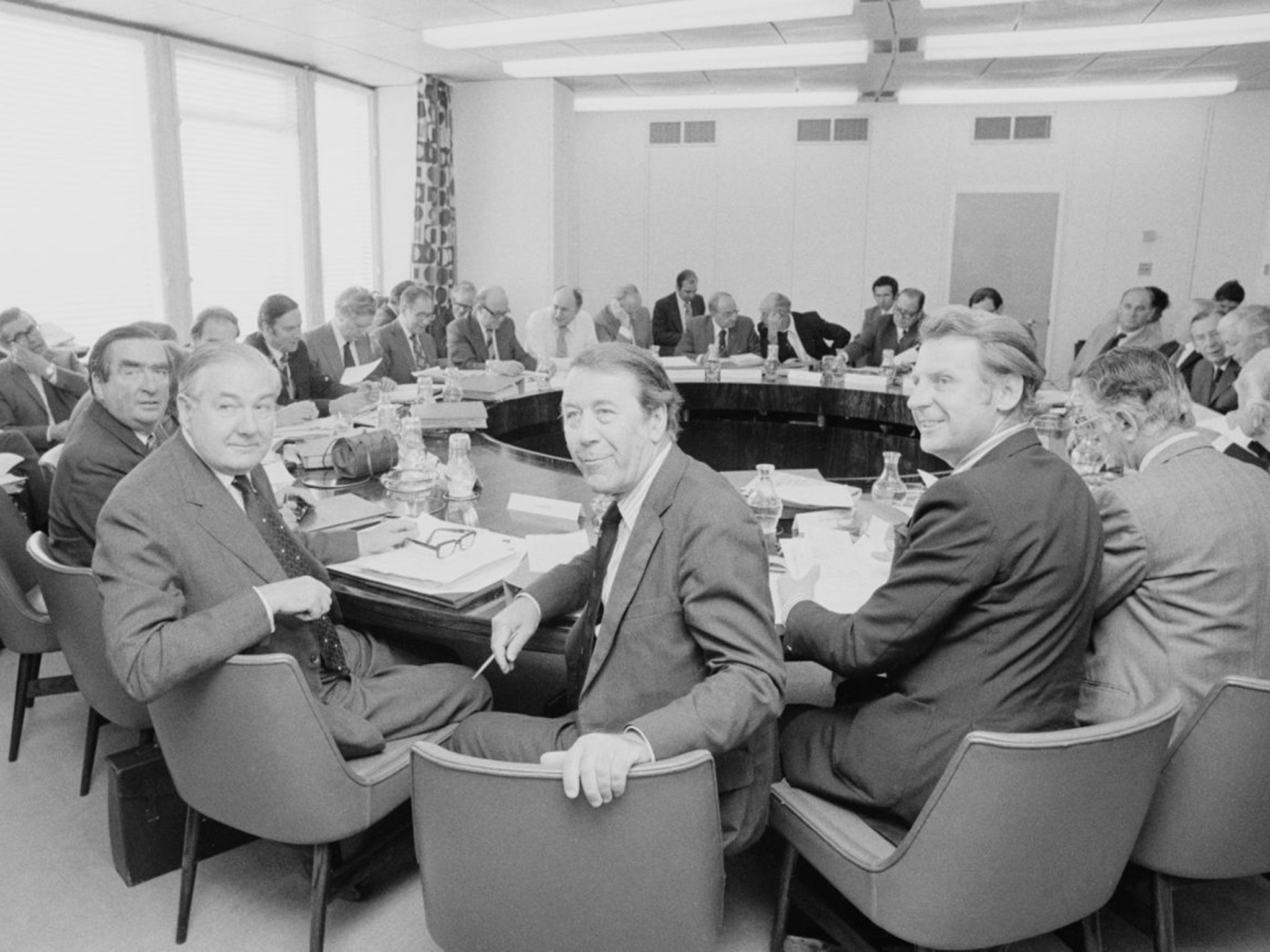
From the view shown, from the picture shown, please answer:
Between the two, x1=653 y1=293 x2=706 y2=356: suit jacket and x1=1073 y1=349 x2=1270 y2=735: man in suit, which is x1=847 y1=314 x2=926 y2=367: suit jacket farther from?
x1=1073 y1=349 x2=1270 y2=735: man in suit

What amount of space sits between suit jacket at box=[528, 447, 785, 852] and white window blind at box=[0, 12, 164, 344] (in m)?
5.58

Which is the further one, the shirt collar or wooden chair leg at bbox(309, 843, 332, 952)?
wooden chair leg at bbox(309, 843, 332, 952)

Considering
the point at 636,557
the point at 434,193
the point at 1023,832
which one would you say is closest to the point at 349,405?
the point at 636,557

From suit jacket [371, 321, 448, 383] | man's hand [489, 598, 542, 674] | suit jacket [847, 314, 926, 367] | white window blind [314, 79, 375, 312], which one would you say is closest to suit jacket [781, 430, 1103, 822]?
man's hand [489, 598, 542, 674]

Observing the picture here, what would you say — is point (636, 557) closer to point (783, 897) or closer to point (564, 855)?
point (564, 855)

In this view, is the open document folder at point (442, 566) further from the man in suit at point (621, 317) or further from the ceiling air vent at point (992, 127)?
the ceiling air vent at point (992, 127)

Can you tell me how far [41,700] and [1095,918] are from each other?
326cm

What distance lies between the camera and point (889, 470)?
2803 millimetres

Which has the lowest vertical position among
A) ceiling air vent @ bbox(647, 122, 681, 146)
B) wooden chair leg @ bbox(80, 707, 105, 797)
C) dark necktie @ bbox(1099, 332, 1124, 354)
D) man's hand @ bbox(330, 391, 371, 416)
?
wooden chair leg @ bbox(80, 707, 105, 797)

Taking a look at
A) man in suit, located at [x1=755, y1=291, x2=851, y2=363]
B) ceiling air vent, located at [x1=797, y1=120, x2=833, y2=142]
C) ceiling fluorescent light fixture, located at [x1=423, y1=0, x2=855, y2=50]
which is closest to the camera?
ceiling fluorescent light fixture, located at [x1=423, y1=0, x2=855, y2=50]

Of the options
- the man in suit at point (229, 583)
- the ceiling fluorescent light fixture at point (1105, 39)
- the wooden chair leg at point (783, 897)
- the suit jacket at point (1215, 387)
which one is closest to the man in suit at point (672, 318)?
the ceiling fluorescent light fixture at point (1105, 39)

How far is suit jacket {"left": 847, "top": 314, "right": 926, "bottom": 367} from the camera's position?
7.26 m

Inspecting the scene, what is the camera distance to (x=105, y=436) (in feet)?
8.29

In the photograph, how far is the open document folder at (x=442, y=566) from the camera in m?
2.10
